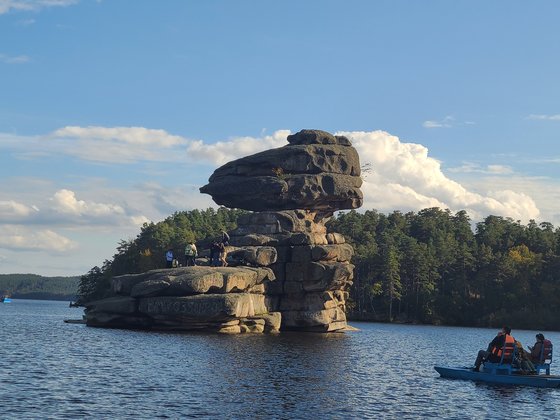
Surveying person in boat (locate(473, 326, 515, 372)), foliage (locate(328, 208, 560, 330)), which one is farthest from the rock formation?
foliage (locate(328, 208, 560, 330))

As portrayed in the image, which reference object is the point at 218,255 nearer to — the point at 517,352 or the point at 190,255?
the point at 190,255

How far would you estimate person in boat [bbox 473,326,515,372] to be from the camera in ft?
141

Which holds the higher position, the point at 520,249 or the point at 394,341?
the point at 520,249

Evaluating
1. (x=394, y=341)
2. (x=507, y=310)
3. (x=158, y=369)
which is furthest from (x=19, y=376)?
(x=507, y=310)

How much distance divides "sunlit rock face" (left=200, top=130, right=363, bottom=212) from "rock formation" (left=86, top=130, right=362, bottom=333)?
0.11m

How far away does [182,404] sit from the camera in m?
31.5

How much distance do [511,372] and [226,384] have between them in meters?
16.0

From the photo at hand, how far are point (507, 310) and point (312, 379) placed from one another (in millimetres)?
104965

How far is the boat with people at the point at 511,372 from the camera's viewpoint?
1654 inches

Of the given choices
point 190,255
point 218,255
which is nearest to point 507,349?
point 218,255

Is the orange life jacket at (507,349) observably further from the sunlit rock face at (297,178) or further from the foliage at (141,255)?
the foliage at (141,255)

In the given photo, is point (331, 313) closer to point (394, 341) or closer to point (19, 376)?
point (394, 341)

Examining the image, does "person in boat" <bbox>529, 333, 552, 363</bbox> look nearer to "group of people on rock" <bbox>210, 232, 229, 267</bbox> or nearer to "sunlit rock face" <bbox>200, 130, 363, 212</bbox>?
"group of people on rock" <bbox>210, 232, 229, 267</bbox>

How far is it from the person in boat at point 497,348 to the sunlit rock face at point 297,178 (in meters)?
44.5
